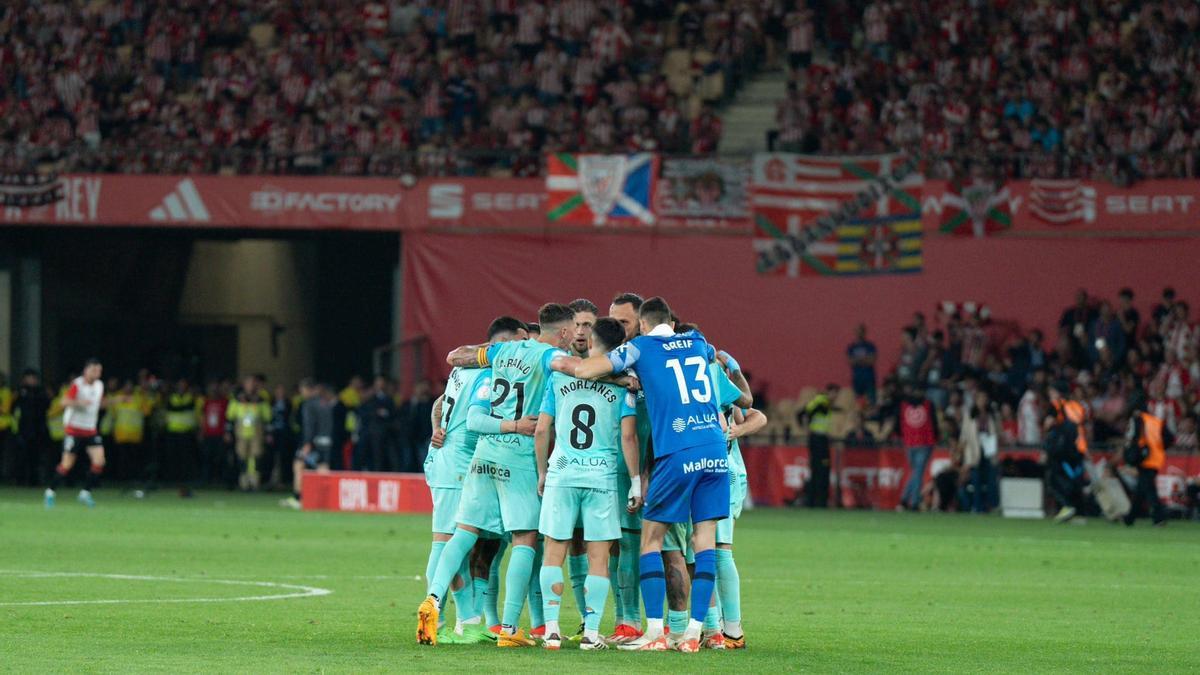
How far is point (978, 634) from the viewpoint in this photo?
12.8 metres

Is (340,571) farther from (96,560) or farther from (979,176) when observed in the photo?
(979,176)

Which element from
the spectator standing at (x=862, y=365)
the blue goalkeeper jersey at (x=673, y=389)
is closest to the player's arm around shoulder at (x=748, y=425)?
the blue goalkeeper jersey at (x=673, y=389)

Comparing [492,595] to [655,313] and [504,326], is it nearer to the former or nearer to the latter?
[504,326]

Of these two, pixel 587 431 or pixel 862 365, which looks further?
pixel 862 365

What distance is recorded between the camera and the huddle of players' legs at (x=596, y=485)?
11.3m

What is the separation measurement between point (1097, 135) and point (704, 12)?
27.4 ft

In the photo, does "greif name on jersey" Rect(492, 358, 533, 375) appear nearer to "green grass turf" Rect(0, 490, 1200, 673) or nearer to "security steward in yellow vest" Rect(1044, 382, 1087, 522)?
"green grass turf" Rect(0, 490, 1200, 673)

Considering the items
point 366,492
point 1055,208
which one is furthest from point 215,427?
point 1055,208

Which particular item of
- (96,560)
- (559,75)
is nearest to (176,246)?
(559,75)

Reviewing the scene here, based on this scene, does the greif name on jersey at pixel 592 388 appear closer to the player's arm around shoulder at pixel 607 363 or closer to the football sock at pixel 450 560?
the player's arm around shoulder at pixel 607 363

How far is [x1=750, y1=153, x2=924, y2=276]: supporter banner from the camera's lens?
105 feet

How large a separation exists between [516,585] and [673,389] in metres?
1.49

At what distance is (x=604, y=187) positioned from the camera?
32969mm

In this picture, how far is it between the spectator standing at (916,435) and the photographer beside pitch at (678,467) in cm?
1859
